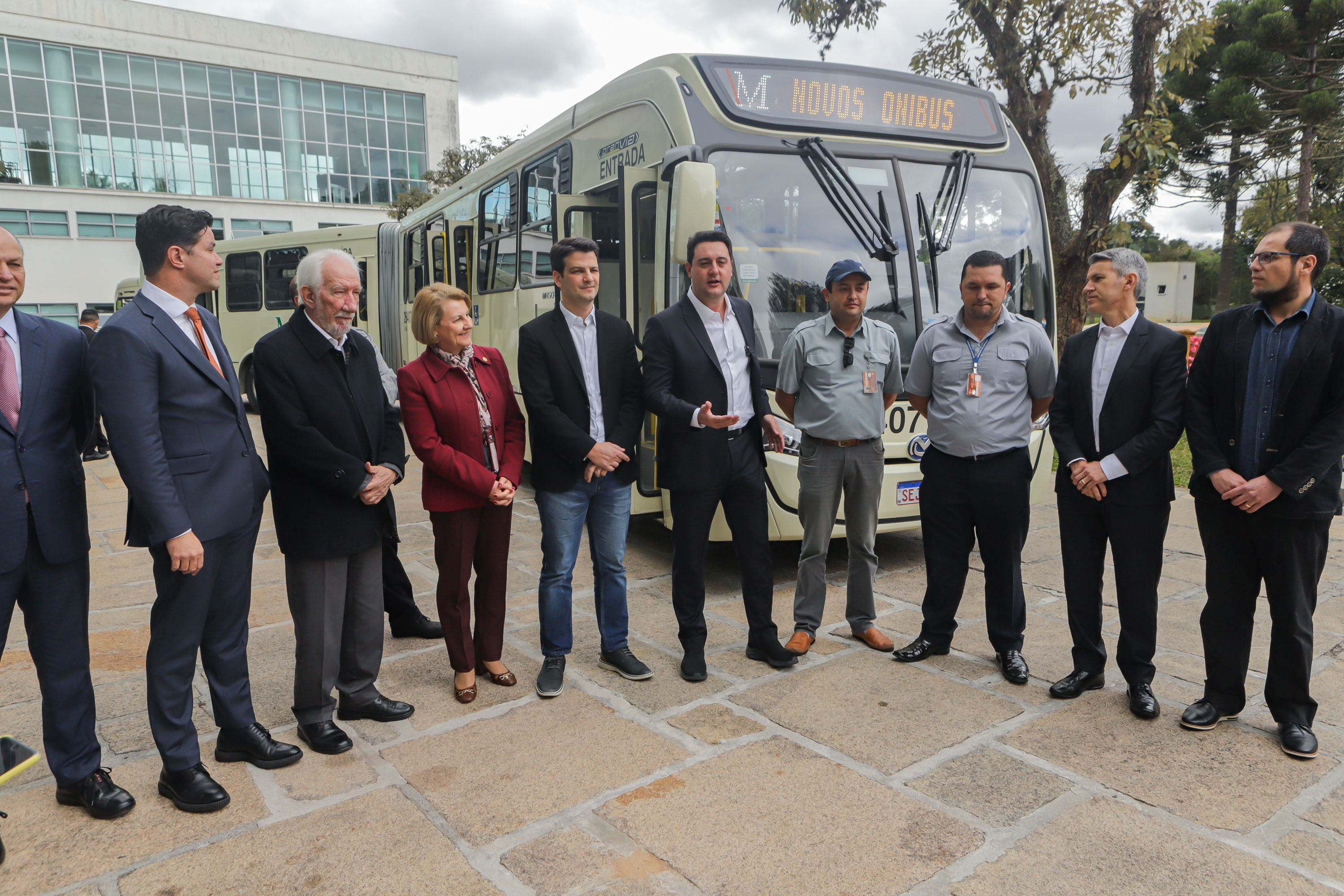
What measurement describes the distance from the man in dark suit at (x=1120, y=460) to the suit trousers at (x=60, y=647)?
12.1ft

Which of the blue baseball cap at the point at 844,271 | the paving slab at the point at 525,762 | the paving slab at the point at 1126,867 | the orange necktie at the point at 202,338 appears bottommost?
the paving slab at the point at 525,762

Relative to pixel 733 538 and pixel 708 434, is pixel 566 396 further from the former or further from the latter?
pixel 733 538

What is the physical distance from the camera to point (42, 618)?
2.86m

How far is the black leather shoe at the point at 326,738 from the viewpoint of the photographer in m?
3.38

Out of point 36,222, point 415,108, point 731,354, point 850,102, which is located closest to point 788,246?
point 850,102

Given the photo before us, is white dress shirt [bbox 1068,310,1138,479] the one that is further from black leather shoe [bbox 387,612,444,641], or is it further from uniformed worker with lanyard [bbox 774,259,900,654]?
black leather shoe [bbox 387,612,444,641]

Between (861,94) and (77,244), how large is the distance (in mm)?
40204

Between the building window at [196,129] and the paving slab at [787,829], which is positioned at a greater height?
the building window at [196,129]

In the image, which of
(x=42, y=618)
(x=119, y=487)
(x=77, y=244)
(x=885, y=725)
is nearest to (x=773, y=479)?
(x=885, y=725)

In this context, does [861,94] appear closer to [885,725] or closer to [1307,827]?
[885,725]

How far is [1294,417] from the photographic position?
3262 mm

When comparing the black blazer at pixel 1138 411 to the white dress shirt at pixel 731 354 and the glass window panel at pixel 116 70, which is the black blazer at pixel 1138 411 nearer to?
the white dress shirt at pixel 731 354

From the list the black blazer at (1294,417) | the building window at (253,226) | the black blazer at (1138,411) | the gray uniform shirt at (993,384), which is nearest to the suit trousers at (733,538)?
the gray uniform shirt at (993,384)

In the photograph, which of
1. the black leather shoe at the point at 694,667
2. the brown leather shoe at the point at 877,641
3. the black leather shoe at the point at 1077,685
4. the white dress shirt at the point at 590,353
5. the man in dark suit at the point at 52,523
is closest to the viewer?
the man in dark suit at the point at 52,523
